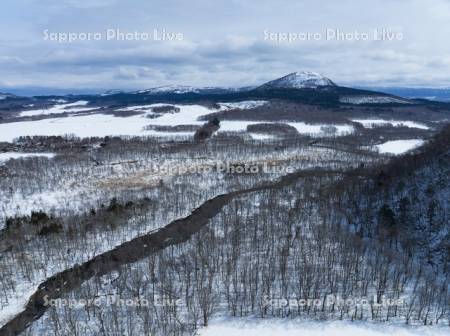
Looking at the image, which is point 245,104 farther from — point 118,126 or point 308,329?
point 308,329

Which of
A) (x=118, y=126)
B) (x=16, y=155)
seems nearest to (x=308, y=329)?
(x=16, y=155)

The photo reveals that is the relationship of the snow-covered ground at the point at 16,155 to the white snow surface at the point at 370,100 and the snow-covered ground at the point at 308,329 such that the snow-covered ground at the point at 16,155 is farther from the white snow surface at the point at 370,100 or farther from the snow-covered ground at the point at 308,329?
the white snow surface at the point at 370,100

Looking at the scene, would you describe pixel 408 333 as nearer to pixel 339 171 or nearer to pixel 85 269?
pixel 85 269

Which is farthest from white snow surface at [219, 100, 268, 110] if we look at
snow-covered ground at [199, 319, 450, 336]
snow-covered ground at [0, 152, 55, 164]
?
snow-covered ground at [199, 319, 450, 336]

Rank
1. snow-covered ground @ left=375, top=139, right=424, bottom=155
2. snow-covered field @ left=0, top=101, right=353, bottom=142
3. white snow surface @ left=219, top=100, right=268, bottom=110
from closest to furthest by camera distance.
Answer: snow-covered ground @ left=375, top=139, right=424, bottom=155, snow-covered field @ left=0, top=101, right=353, bottom=142, white snow surface @ left=219, top=100, right=268, bottom=110

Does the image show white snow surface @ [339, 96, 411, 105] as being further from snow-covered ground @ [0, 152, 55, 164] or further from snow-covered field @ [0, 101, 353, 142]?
snow-covered ground @ [0, 152, 55, 164]

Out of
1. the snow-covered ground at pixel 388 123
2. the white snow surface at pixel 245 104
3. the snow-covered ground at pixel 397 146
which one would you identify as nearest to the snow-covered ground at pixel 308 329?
the snow-covered ground at pixel 397 146

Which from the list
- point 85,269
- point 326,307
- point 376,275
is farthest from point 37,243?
point 376,275
